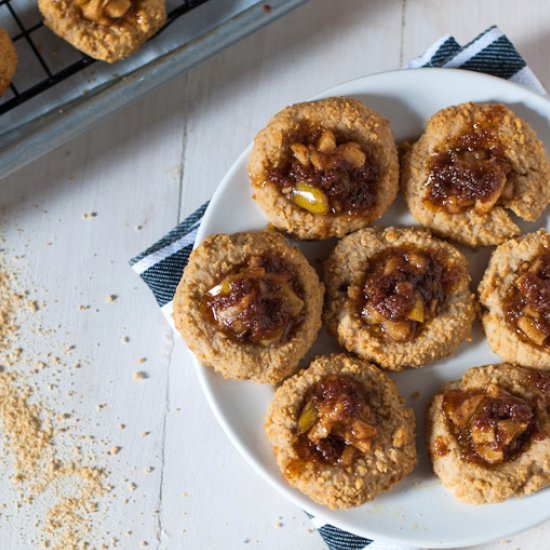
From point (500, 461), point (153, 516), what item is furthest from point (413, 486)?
point (153, 516)

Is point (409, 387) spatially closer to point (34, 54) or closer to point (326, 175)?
point (326, 175)

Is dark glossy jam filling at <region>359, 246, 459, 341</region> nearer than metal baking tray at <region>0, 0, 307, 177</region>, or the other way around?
dark glossy jam filling at <region>359, 246, 459, 341</region>

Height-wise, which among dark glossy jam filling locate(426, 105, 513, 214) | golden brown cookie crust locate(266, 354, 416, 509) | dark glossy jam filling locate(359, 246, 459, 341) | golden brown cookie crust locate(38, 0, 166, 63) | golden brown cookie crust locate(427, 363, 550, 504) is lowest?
golden brown cookie crust locate(427, 363, 550, 504)

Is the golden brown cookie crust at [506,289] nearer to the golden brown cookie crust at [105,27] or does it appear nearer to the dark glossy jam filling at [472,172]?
the dark glossy jam filling at [472,172]

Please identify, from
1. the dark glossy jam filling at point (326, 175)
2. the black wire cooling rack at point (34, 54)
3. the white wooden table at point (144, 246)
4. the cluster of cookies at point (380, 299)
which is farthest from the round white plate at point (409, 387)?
the black wire cooling rack at point (34, 54)

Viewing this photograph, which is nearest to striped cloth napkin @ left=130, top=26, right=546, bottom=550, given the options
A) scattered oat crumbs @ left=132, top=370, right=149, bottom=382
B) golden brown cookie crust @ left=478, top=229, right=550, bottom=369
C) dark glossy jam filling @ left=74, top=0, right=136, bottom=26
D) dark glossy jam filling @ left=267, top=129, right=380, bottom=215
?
scattered oat crumbs @ left=132, top=370, right=149, bottom=382

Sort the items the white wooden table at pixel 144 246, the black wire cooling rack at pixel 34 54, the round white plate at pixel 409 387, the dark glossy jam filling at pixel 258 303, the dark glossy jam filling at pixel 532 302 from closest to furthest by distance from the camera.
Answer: the dark glossy jam filling at pixel 258 303 < the dark glossy jam filling at pixel 532 302 < the round white plate at pixel 409 387 < the black wire cooling rack at pixel 34 54 < the white wooden table at pixel 144 246

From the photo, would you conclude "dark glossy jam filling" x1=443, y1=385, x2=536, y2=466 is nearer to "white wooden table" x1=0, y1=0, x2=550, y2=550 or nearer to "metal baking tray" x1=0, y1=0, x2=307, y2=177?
"white wooden table" x1=0, y1=0, x2=550, y2=550

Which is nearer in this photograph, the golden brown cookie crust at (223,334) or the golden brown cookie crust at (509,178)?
the golden brown cookie crust at (223,334)
